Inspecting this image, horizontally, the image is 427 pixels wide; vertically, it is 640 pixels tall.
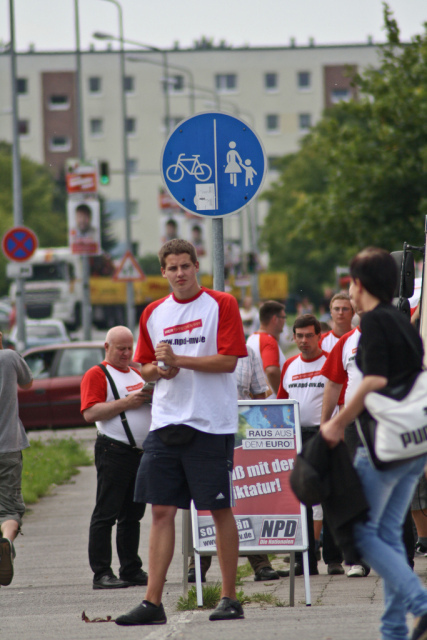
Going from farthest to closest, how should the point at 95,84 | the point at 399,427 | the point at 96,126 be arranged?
the point at 96,126, the point at 95,84, the point at 399,427

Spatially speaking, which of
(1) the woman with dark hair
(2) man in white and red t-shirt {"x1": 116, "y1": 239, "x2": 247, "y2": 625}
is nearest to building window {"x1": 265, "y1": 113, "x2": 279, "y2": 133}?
(2) man in white and red t-shirt {"x1": 116, "y1": 239, "x2": 247, "y2": 625}

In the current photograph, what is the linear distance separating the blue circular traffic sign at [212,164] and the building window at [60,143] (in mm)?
90220

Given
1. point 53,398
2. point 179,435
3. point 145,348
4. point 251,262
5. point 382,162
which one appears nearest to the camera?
point 179,435

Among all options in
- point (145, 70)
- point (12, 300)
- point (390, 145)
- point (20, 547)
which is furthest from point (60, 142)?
point (20, 547)

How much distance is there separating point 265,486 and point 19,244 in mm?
13575

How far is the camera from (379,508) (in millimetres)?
4230

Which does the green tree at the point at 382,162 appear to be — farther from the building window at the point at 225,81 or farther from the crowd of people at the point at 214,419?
the building window at the point at 225,81

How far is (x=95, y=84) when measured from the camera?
306 ft

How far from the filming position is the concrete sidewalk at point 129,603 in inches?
197

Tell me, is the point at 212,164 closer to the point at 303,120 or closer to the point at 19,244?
Result: the point at 19,244

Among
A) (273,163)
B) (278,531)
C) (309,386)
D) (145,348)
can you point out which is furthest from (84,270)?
(273,163)

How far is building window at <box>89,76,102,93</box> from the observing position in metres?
92.8

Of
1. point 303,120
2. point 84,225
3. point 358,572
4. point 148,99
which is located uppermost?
point 148,99

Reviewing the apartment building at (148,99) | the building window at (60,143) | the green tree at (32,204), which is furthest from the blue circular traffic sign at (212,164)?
the building window at (60,143)
